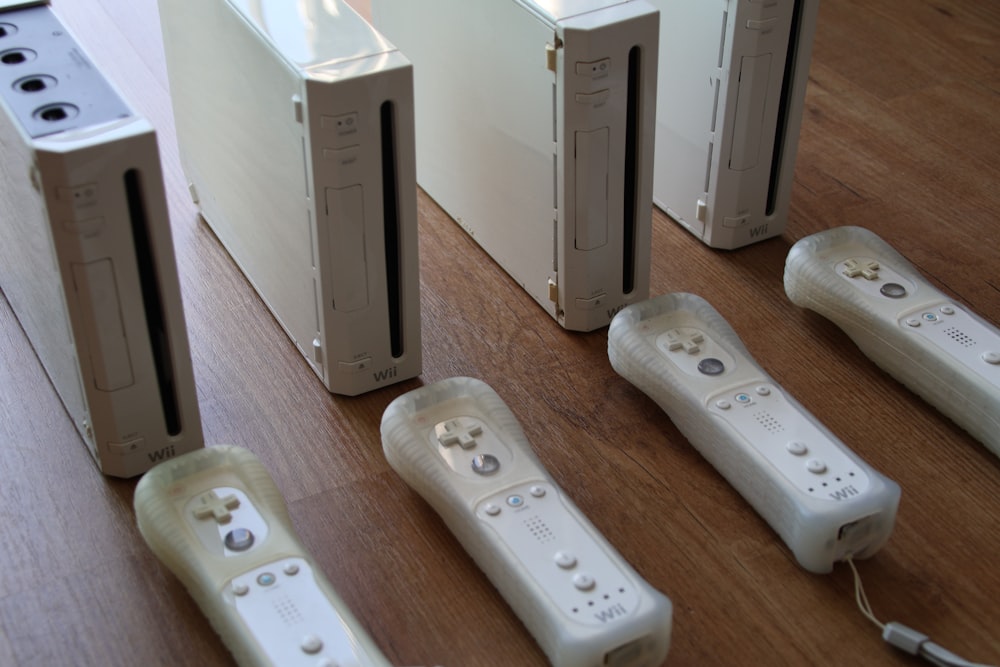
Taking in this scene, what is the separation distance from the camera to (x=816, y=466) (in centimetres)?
113

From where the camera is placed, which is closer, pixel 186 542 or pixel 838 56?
pixel 186 542

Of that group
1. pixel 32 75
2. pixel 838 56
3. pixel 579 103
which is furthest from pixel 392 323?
pixel 838 56

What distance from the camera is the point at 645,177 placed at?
133 centimetres

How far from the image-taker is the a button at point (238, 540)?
3.50 ft

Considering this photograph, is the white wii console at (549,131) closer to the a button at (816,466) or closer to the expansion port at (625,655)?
the a button at (816,466)

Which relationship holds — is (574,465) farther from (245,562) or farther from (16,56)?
(16,56)

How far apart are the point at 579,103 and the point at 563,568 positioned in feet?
1.52

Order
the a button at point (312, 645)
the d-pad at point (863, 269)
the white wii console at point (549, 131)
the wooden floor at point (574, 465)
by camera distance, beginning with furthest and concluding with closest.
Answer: the d-pad at point (863, 269), the white wii console at point (549, 131), the wooden floor at point (574, 465), the a button at point (312, 645)

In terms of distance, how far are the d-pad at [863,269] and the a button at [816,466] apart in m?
0.31

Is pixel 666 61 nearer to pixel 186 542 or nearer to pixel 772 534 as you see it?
pixel 772 534

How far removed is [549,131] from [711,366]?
29cm

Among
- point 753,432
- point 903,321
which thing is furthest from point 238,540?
point 903,321

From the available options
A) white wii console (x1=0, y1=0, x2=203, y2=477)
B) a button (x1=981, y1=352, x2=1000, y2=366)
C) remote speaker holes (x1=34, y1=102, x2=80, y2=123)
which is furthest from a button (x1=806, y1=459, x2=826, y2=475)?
remote speaker holes (x1=34, y1=102, x2=80, y2=123)

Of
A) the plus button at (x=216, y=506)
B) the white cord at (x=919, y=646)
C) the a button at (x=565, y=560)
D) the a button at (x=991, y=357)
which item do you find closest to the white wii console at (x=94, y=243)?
the plus button at (x=216, y=506)
